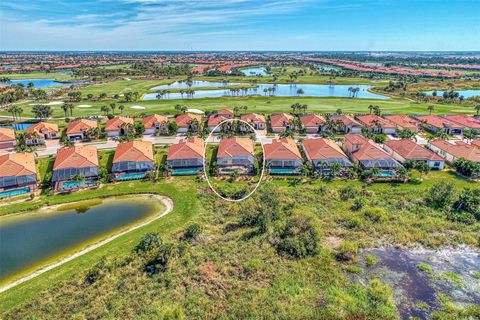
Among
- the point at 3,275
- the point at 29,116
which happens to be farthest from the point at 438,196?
the point at 29,116

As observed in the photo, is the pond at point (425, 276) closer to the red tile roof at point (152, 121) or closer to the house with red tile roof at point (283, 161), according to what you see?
the house with red tile roof at point (283, 161)

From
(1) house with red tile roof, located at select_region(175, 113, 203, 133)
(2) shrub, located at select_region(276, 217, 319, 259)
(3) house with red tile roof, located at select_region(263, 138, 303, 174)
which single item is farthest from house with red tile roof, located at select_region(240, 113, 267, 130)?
(2) shrub, located at select_region(276, 217, 319, 259)

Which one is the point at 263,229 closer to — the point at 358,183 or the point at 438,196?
the point at 358,183

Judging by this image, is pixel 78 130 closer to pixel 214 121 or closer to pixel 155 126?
pixel 155 126

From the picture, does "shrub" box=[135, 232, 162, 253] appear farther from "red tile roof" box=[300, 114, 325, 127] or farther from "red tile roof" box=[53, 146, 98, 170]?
"red tile roof" box=[300, 114, 325, 127]

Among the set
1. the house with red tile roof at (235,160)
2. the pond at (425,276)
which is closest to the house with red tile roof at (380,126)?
the house with red tile roof at (235,160)

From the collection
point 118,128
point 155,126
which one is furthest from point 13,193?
point 155,126
